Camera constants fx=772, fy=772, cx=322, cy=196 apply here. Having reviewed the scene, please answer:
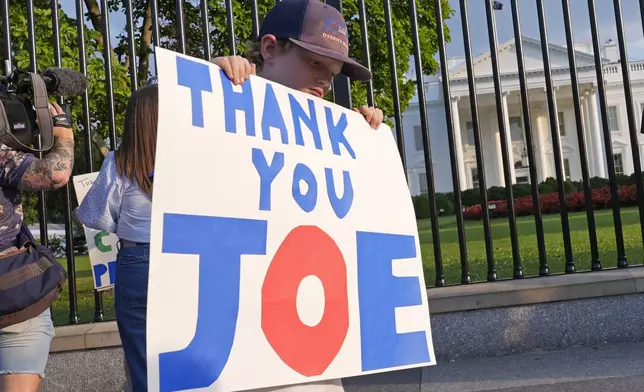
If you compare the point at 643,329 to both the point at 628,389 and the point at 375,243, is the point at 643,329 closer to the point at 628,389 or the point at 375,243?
the point at 628,389

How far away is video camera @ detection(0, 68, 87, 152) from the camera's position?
2.42 metres

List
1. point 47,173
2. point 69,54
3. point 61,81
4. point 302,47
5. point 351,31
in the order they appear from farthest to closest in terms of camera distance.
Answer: point 351,31 < point 69,54 < point 61,81 < point 47,173 < point 302,47

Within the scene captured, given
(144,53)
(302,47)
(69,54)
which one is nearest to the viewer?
(302,47)

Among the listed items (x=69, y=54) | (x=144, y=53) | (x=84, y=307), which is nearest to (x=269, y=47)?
(x=69, y=54)

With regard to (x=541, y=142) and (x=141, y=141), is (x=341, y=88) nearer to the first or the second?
(x=141, y=141)

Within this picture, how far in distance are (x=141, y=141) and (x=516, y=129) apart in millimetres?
56494

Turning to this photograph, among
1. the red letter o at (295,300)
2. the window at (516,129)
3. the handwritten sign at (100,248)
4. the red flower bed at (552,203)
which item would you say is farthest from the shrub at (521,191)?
the red letter o at (295,300)

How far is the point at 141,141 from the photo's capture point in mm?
2236

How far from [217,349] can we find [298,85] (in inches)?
30.4

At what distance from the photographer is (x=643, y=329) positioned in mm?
4586

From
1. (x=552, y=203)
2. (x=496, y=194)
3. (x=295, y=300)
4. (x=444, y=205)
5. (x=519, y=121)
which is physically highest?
(x=519, y=121)

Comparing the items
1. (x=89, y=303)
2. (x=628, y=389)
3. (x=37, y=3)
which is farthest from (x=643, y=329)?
(x=37, y=3)

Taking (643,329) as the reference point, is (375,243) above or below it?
above

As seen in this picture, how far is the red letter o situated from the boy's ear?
0.50m
